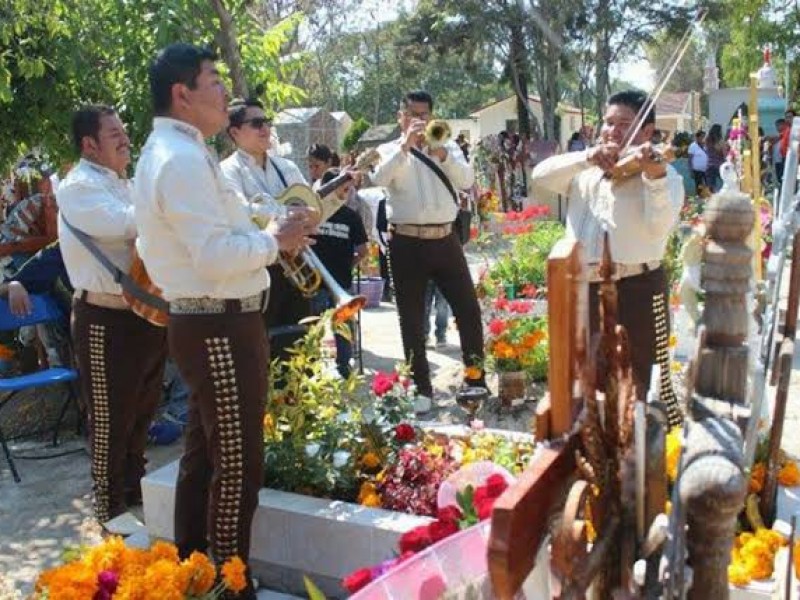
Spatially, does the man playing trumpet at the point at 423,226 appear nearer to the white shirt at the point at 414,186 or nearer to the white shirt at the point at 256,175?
the white shirt at the point at 414,186

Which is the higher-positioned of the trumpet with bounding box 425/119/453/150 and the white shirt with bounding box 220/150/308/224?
the trumpet with bounding box 425/119/453/150

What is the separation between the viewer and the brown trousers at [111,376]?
3.71 m

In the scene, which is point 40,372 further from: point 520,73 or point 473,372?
point 520,73

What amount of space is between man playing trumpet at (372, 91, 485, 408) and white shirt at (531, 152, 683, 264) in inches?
61.2

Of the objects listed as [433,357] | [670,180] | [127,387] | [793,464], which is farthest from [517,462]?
[433,357]

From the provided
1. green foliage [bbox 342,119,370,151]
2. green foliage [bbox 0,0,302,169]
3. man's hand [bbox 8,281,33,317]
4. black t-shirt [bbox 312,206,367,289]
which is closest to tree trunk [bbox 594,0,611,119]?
green foliage [bbox 342,119,370,151]

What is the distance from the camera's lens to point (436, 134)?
504 cm

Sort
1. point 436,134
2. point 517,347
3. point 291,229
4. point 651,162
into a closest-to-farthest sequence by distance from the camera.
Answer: point 291,229
point 651,162
point 436,134
point 517,347

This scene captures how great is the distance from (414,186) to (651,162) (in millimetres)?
2082

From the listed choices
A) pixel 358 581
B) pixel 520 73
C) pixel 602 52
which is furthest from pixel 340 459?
pixel 520 73

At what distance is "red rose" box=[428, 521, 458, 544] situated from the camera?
1946mm

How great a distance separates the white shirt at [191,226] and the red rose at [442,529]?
3.40ft

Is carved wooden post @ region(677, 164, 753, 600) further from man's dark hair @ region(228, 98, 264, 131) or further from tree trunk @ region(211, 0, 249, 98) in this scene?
tree trunk @ region(211, 0, 249, 98)

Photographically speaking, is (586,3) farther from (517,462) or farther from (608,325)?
(608,325)
